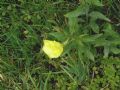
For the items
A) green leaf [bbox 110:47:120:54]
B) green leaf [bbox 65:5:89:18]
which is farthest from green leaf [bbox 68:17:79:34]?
green leaf [bbox 110:47:120:54]

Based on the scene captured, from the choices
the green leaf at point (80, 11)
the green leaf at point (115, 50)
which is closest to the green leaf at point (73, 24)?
the green leaf at point (80, 11)

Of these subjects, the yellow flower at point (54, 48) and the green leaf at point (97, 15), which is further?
the green leaf at point (97, 15)

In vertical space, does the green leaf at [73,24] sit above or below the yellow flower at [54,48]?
above

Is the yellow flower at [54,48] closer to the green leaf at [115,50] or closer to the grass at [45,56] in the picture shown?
the grass at [45,56]

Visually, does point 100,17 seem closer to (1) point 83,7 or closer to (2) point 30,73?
(1) point 83,7

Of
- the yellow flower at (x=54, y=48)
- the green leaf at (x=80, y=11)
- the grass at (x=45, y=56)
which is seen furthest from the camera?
the grass at (x=45, y=56)

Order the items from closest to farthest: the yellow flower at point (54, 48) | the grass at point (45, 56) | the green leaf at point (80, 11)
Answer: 1. the yellow flower at point (54, 48)
2. the green leaf at point (80, 11)
3. the grass at point (45, 56)

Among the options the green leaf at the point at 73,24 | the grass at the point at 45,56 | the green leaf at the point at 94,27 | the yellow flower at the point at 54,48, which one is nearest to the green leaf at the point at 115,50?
the grass at the point at 45,56

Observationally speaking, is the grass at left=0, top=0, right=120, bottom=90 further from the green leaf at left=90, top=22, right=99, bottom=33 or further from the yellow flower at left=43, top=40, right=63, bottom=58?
the yellow flower at left=43, top=40, right=63, bottom=58

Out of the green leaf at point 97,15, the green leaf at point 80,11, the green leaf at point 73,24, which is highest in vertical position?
the green leaf at point 80,11
